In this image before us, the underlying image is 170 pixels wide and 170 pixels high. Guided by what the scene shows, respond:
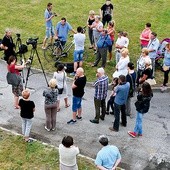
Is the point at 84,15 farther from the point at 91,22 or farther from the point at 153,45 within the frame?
the point at 153,45

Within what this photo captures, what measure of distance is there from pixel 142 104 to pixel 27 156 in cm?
325

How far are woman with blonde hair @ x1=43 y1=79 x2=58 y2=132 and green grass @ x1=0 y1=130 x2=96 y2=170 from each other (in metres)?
0.74

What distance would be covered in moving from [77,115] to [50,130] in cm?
104

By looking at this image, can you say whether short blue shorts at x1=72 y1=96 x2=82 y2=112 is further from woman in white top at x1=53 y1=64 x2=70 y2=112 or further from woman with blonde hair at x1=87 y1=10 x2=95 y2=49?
woman with blonde hair at x1=87 y1=10 x2=95 y2=49

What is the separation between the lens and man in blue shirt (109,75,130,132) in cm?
1104

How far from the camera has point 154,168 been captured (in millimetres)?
10328

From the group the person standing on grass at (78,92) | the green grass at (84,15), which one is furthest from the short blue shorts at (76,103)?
the green grass at (84,15)

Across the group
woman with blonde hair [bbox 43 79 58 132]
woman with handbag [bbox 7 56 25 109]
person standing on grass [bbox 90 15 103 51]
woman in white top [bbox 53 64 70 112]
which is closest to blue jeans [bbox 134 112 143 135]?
woman with blonde hair [bbox 43 79 58 132]

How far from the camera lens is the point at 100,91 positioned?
37.9 ft

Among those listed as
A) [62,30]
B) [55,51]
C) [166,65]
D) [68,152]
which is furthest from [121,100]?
[55,51]

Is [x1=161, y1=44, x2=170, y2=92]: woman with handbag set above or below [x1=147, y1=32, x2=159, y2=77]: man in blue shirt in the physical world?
below

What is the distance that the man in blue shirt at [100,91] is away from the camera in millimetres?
11375

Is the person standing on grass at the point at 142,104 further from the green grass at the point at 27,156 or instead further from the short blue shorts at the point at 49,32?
the short blue shorts at the point at 49,32

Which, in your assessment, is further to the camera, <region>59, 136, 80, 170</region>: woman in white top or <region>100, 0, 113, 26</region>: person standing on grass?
<region>100, 0, 113, 26</region>: person standing on grass
